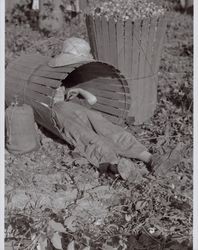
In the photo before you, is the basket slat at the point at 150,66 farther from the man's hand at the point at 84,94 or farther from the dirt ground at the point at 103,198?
the man's hand at the point at 84,94

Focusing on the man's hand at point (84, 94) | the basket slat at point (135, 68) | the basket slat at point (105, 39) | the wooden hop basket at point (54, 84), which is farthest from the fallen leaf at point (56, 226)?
the basket slat at point (105, 39)

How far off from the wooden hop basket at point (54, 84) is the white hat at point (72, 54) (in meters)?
0.07

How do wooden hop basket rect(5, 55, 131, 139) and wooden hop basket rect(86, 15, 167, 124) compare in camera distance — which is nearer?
wooden hop basket rect(5, 55, 131, 139)

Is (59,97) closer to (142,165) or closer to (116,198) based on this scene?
(142,165)

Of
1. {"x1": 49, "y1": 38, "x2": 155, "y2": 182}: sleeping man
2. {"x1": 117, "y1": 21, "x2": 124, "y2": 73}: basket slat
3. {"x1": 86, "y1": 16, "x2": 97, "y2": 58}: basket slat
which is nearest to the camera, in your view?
{"x1": 49, "y1": 38, "x2": 155, "y2": 182}: sleeping man

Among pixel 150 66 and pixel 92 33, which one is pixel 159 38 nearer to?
pixel 150 66

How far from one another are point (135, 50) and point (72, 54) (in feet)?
2.08

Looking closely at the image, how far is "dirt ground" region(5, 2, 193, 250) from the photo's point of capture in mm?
3145

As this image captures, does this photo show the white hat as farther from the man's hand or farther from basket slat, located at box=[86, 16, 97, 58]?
the man's hand

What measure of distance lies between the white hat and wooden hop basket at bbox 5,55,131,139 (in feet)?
0.24

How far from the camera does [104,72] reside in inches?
195

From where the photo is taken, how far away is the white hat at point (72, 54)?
4.53m

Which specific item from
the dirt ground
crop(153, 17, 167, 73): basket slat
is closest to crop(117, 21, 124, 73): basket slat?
crop(153, 17, 167, 73): basket slat

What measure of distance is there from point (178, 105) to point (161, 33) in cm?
79
